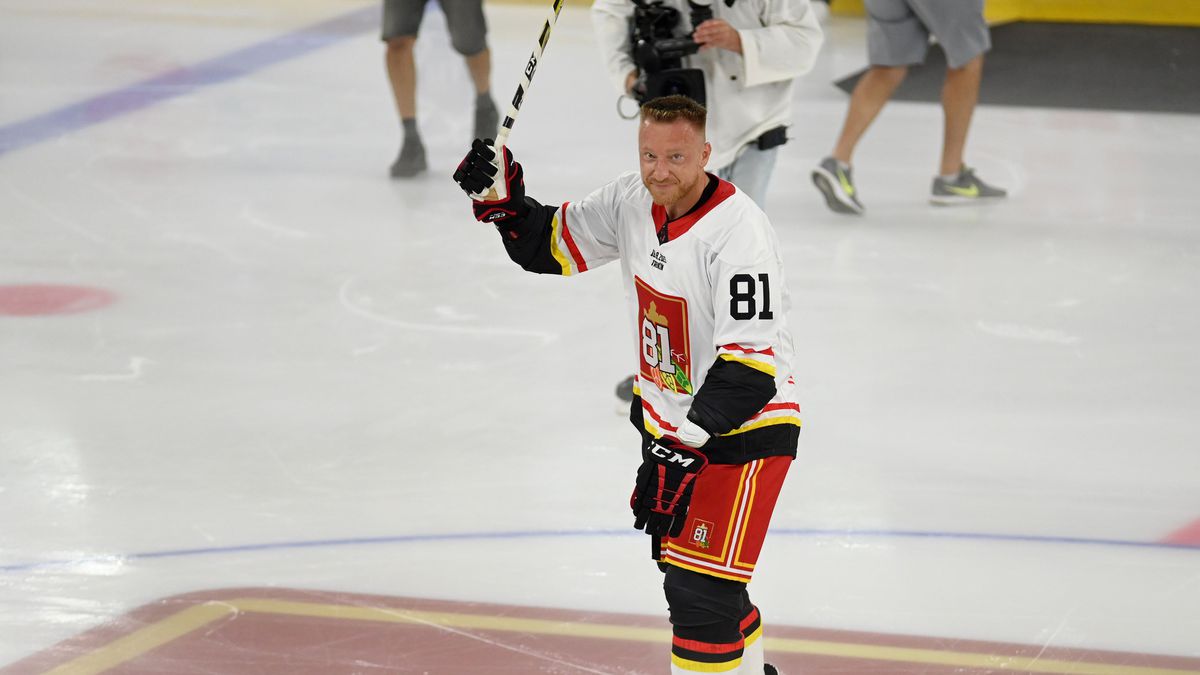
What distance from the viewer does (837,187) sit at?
719 centimetres

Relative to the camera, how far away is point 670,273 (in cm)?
297

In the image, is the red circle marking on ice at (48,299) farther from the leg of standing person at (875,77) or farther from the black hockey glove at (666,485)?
the black hockey glove at (666,485)

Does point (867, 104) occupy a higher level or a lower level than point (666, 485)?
lower

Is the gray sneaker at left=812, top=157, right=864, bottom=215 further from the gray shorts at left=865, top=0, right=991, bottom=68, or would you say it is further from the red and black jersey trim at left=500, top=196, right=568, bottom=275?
the red and black jersey trim at left=500, top=196, right=568, bottom=275

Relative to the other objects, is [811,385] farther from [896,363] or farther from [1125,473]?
[1125,473]

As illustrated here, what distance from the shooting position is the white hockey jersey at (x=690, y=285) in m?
2.86

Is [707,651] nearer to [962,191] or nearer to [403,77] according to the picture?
[962,191]

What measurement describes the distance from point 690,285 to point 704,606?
585 millimetres

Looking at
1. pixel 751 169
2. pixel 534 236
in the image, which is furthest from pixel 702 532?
pixel 751 169

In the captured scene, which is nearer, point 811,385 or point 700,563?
point 700,563

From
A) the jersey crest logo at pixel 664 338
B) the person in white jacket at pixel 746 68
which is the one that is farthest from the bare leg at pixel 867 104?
the jersey crest logo at pixel 664 338

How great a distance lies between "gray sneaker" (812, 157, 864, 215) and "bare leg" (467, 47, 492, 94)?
1.77 meters

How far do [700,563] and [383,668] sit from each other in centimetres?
88

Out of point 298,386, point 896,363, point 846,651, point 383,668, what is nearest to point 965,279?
point 896,363
